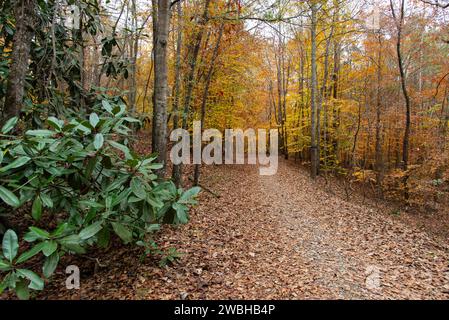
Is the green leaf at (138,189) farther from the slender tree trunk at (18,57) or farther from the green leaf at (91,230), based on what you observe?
the slender tree trunk at (18,57)

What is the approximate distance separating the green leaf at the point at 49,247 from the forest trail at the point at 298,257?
1272mm

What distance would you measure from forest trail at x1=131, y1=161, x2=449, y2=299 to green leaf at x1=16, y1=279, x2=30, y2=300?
3.82 feet

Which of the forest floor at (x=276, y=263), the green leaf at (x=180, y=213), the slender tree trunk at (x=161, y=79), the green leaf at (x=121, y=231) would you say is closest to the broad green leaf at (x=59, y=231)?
the green leaf at (x=121, y=231)

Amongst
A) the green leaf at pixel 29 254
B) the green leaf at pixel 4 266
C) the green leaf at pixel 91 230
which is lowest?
the green leaf at pixel 4 266

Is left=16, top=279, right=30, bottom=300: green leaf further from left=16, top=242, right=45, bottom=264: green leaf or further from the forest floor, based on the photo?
the forest floor

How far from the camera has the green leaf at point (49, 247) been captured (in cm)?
176

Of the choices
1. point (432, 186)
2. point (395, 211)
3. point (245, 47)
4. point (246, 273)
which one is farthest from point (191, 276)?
point (432, 186)

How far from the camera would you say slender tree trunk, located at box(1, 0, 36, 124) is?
2.87 meters

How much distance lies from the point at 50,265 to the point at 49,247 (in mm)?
202

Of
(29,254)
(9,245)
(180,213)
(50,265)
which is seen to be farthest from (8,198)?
(180,213)

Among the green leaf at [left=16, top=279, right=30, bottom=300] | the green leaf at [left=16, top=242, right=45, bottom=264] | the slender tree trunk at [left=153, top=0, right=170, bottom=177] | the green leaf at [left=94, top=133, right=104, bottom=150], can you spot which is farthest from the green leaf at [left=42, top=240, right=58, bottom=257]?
the slender tree trunk at [left=153, top=0, right=170, bottom=177]

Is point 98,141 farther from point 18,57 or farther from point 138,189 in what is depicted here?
point 18,57

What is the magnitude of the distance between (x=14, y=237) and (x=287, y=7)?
5.04 meters
